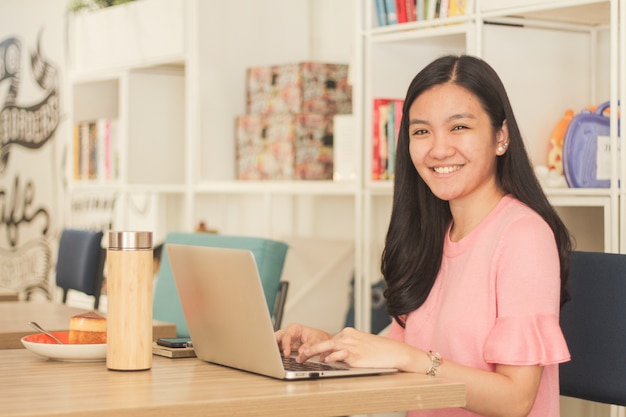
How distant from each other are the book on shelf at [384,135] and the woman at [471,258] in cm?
121

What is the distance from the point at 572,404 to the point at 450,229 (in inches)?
44.4

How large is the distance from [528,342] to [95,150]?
3547 millimetres

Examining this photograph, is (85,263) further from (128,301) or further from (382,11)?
(128,301)

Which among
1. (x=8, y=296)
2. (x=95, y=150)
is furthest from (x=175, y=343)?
(x=95, y=150)

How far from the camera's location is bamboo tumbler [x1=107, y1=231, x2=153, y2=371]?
1562mm

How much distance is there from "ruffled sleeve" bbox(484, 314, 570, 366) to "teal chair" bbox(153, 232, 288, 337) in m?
0.91

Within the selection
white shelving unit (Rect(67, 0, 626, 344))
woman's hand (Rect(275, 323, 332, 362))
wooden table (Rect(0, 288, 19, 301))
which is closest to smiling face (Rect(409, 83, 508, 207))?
woman's hand (Rect(275, 323, 332, 362))

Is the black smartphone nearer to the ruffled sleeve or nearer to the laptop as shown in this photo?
the laptop

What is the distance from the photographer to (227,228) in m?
4.61

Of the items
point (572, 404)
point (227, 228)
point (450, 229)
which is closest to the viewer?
point (450, 229)

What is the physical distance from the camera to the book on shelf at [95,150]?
4.82 meters

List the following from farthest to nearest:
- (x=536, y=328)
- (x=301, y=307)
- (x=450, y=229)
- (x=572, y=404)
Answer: (x=301, y=307)
(x=572, y=404)
(x=450, y=229)
(x=536, y=328)

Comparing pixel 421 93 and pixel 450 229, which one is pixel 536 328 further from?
pixel 421 93

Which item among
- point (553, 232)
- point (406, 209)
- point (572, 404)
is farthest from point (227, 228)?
point (553, 232)
